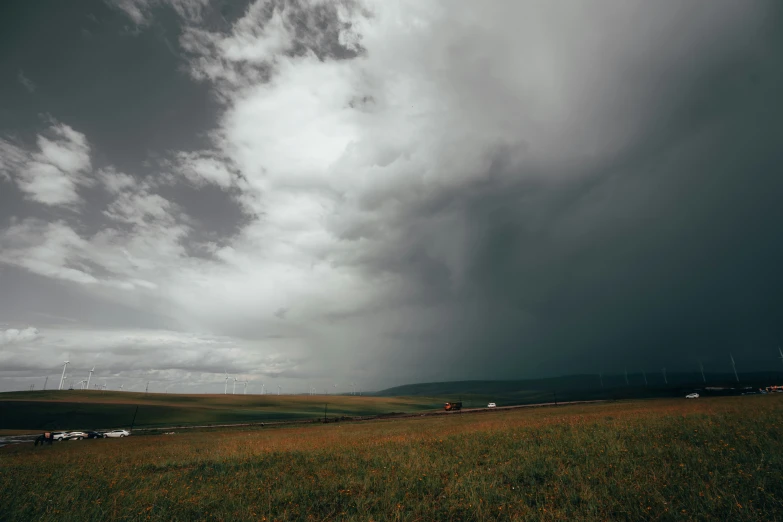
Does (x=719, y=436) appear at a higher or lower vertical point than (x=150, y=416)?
higher

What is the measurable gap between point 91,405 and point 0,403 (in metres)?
36.0

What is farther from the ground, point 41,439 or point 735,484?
point 735,484

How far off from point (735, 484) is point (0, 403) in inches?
9964

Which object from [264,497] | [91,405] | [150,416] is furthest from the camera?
[91,405]

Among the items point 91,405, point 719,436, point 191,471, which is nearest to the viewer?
point 719,436

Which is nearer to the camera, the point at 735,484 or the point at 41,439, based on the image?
the point at 735,484

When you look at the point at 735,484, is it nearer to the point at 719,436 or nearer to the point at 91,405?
the point at 719,436

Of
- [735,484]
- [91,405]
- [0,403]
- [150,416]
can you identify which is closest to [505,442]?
[735,484]

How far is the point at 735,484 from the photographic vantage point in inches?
452

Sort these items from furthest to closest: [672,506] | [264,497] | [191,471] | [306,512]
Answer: [191,471] < [264,497] < [306,512] < [672,506]

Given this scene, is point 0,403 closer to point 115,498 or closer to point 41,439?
point 41,439

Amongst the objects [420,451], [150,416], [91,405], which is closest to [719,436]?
[420,451]

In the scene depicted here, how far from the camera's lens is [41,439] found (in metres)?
71.4

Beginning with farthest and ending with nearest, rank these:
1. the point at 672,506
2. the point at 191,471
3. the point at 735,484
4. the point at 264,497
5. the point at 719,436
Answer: the point at 191,471 < the point at 719,436 < the point at 264,497 < the point at 735,484 < the point at 672,506
